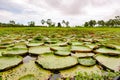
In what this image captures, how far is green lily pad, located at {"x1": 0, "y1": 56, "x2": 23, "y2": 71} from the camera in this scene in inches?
62.2

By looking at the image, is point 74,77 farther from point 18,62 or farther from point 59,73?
point 18,62

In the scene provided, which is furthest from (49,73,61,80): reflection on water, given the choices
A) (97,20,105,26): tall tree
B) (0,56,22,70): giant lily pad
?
(97,20,105,26): tall tree

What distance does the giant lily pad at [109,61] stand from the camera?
62.1 inches

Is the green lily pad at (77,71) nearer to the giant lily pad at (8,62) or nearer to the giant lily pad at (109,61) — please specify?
the giant lily pad at (109,61)

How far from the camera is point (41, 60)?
172cm

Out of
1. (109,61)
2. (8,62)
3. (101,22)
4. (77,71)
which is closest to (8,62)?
(8,62)

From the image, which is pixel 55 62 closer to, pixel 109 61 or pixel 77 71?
pixel 77 71

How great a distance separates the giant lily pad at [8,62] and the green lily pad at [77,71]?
550 mm

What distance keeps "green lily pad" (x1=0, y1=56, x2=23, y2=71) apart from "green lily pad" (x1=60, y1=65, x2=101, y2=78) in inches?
21.7

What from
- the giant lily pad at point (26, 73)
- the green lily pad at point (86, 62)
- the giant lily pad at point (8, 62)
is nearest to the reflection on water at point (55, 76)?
the giant lily pad at point (26, 73)

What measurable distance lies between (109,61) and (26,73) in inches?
37.2

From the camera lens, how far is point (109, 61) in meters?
1.73

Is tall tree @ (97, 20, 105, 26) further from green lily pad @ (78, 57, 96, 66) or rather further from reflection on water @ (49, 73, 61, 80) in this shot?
reflection on water @ (49, 73, 61, 80)

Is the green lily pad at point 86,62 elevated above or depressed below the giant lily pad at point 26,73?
above
